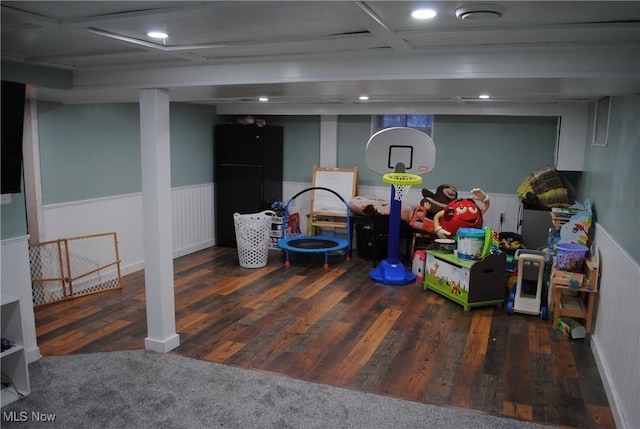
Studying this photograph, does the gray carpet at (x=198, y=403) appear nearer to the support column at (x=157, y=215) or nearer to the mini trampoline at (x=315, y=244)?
the support column at (x=157, y=215)

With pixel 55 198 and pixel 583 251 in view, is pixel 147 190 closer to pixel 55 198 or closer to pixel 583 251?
pixel 55 198

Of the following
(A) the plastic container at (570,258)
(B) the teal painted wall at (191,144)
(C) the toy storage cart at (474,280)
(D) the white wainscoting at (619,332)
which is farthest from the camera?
(B) the teal painted wall at (191,144)

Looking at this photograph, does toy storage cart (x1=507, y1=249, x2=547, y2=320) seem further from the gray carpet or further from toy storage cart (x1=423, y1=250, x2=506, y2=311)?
the gray carpet

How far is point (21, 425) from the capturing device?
2.75m

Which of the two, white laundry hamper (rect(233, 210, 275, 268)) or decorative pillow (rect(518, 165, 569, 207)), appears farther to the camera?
white laundry hamper (rect(233, 210, 275, 268))

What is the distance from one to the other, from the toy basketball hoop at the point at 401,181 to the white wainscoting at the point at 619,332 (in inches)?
Answer: 73.9

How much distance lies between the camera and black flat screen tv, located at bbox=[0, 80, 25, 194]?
9.41 ft

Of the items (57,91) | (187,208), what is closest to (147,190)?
(57,91)

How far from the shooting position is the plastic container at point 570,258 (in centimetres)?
391

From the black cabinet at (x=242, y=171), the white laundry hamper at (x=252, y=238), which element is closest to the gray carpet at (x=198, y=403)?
the white laundry hamper at (x=252, y=238)

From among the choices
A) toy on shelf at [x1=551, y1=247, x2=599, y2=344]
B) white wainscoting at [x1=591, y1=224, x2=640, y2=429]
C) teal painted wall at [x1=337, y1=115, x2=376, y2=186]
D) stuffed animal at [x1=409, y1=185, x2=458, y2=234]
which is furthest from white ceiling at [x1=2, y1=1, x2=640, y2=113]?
teal painted wall at [x1=337, y1=115, x2=376, y2=186]

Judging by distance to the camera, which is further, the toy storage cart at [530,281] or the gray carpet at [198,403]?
the toy storage cart at [530,281]

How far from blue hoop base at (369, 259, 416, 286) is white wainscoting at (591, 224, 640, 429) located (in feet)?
6.88

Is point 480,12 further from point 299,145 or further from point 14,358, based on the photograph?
point 299,145
